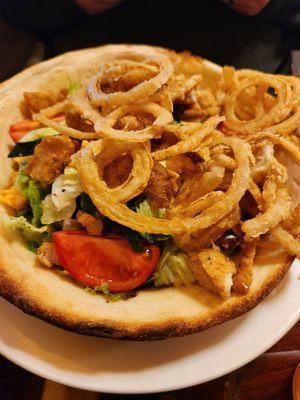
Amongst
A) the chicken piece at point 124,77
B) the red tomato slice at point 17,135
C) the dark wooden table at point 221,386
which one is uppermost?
the chicken piece at point 124,77

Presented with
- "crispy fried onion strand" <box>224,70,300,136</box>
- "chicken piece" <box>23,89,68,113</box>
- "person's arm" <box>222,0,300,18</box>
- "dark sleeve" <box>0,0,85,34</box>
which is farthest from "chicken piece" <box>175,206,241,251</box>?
"dark sleeve" <box>0,0,85,34</box>

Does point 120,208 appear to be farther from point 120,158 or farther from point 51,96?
point 51,96

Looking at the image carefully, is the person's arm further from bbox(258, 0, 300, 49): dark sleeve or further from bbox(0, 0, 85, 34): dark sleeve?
bbox(0, 0, 85, 34): dark sleeve

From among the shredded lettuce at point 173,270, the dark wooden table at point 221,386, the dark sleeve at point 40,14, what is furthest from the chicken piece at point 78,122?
the dark sleeve at point 40,14

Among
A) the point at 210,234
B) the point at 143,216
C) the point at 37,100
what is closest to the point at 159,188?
the point at 143,216

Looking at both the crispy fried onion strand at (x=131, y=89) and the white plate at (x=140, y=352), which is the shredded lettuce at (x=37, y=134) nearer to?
the crispy fried onion strand at (x=131, y=89)

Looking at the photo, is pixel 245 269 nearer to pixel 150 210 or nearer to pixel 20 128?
pixel 150 210
